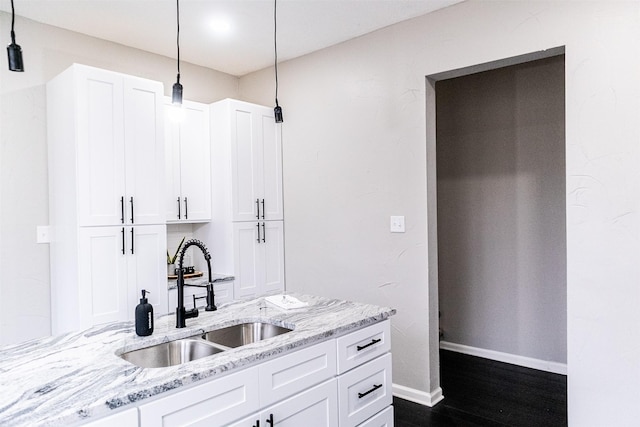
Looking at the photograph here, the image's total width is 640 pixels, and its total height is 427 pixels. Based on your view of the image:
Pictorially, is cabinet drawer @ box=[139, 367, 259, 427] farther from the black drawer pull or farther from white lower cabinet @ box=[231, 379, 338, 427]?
the black drawer pull

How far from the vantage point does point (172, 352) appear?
179cm

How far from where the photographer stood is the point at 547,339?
3.55 metres

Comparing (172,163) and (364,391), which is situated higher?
(172,163)

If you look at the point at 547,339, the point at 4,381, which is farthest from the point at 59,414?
the point at 547,339

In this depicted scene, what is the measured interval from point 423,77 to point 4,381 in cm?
285

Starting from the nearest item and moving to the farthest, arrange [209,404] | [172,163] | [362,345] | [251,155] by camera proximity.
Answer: [209,404] < [362,345] < [172,163] < [251,155]

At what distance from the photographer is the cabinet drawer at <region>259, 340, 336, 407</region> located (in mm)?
1557

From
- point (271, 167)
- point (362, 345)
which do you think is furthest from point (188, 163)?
point (362, 345)

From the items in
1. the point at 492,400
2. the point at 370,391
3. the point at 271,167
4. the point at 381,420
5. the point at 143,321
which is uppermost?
the point at 271,167

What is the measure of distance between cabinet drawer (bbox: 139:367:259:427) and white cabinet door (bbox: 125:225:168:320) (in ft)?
5.69

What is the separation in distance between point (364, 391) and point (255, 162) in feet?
7.68

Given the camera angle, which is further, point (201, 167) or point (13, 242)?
point (201, 167)

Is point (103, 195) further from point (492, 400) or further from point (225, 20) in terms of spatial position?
point (492, 400)

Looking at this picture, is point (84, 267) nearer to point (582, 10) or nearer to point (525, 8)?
point (525, 8)
